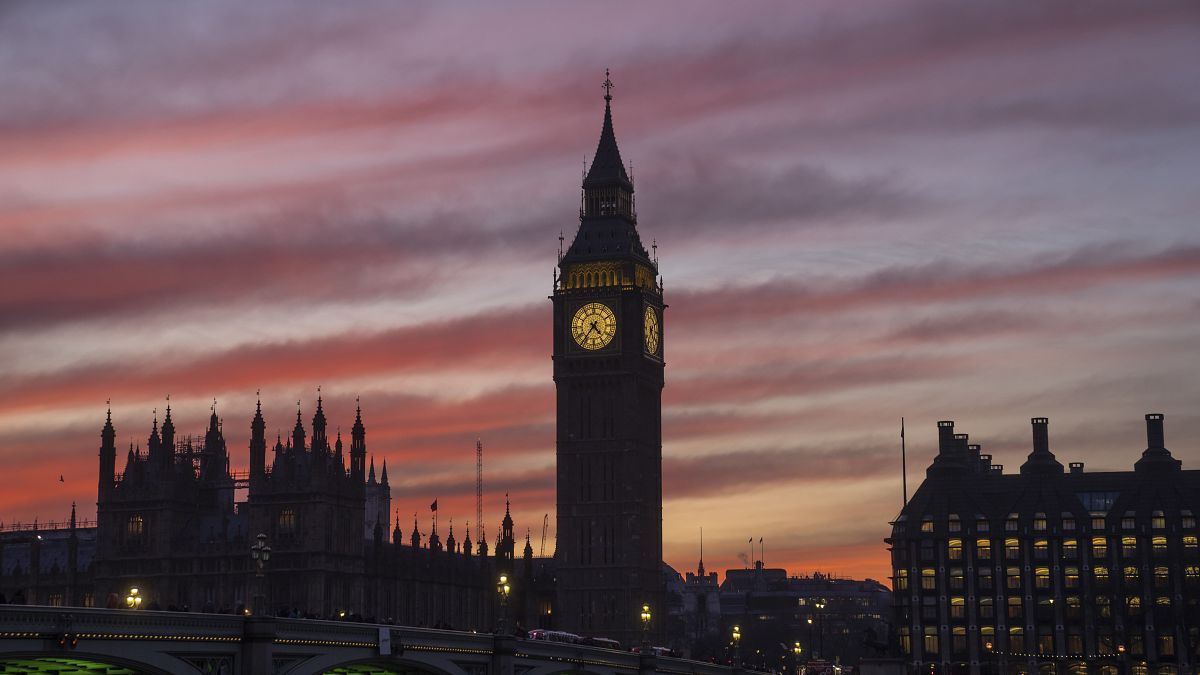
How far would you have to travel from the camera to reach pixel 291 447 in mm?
174750

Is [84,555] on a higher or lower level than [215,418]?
lower

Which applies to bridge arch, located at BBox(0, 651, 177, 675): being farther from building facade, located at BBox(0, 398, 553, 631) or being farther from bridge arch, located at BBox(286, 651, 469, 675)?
building facade, located at BBox(0, 398, 553, 631)

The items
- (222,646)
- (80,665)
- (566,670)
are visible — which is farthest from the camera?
(566,670)

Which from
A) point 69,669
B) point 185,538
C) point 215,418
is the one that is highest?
point 215,418

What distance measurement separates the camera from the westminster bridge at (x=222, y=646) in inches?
2726

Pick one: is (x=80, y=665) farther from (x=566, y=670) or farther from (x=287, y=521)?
(x=287, y=521)

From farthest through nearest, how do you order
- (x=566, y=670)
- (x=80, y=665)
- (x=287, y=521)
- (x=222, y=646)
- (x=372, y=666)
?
1. (x=287, y=521)
2. (x=566, y=670)
3. (x=372, y=666)
4. (x=222, y=646)
5. (x=80, y=665)

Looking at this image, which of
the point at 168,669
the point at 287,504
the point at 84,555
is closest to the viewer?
the point at 168,669

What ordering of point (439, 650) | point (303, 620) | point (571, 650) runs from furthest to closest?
1. point (571, 650)
2. point (439, 650)
3. point (303, 620)

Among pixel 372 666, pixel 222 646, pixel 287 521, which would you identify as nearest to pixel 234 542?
pixel 287 521

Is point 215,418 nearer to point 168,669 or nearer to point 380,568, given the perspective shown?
point 380,568

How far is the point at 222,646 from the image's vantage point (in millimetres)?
78938

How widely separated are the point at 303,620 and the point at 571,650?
3477cm

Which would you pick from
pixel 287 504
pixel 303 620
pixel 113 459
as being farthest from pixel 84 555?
pixel 303 620
